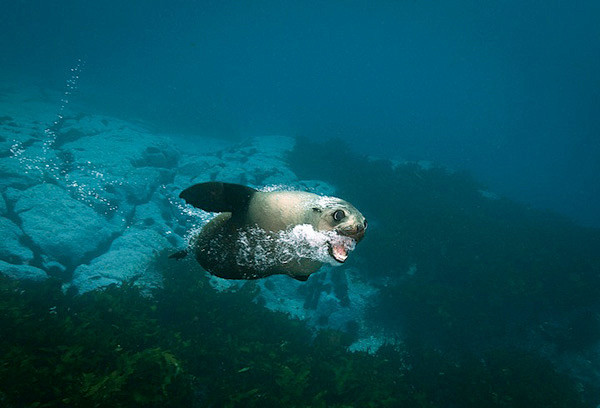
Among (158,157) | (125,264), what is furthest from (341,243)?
(158,157)

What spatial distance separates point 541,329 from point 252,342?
39.2ft

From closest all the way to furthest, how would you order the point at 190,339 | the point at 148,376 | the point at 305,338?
the point at 148,376, the point at 190,339, the point at 305,338

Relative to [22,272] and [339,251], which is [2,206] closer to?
[22,272]

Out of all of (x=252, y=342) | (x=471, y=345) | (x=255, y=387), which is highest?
(x=255, y=387)

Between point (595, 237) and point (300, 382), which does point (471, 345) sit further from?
point (595, 237)

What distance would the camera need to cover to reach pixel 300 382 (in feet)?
17.3

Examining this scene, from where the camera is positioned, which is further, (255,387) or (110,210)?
(110,210)

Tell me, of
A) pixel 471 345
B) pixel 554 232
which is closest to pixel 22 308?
pixel 471 345

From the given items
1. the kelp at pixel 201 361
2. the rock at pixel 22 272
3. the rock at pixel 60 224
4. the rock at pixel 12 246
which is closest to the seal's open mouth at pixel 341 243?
the kelp at pixel 201 361

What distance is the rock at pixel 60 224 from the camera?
374 inches

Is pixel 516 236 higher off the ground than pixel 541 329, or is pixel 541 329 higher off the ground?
pixel 516 236

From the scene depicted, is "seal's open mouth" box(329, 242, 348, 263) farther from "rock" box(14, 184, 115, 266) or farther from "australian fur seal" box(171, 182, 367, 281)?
"rock" box(14, 184, 115, 266)

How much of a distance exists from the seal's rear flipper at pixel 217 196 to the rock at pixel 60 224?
430 inches

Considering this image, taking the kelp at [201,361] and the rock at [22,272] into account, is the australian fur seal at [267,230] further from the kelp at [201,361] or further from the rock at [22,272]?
the rock at [22,272]
